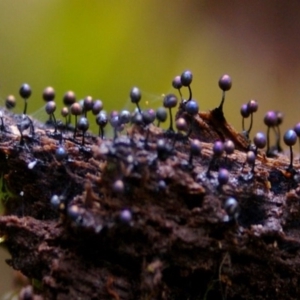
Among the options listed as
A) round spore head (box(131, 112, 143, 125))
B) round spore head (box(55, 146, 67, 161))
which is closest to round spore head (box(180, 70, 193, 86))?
round spore head (box(131, 112, 143, 125))

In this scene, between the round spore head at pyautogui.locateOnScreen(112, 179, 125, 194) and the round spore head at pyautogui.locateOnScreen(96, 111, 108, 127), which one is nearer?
the round spore head at pyautogui.locateOnScreen(112, 179, 125, 194)

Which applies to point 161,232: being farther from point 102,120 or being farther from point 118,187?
point 102,120

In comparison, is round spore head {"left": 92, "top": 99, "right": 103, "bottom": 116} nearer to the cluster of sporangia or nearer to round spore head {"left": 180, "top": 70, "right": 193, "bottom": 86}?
the cluster of sporangia

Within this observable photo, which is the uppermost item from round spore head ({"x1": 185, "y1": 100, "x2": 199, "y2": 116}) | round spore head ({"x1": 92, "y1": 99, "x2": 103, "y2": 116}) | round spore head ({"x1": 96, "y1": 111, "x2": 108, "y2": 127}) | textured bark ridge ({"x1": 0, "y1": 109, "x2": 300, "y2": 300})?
round spore head ({"x1": 185, "y1": 100, "x2": 199, "y2": 116})

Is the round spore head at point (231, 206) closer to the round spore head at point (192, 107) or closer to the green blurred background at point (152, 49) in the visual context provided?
the round spore head at point (192, 107)

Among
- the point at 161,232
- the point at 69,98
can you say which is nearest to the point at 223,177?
the point at 161,232

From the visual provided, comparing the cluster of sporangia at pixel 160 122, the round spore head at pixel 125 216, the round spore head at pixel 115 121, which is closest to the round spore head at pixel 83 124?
the cluster of sporangia at pixel 160 122
